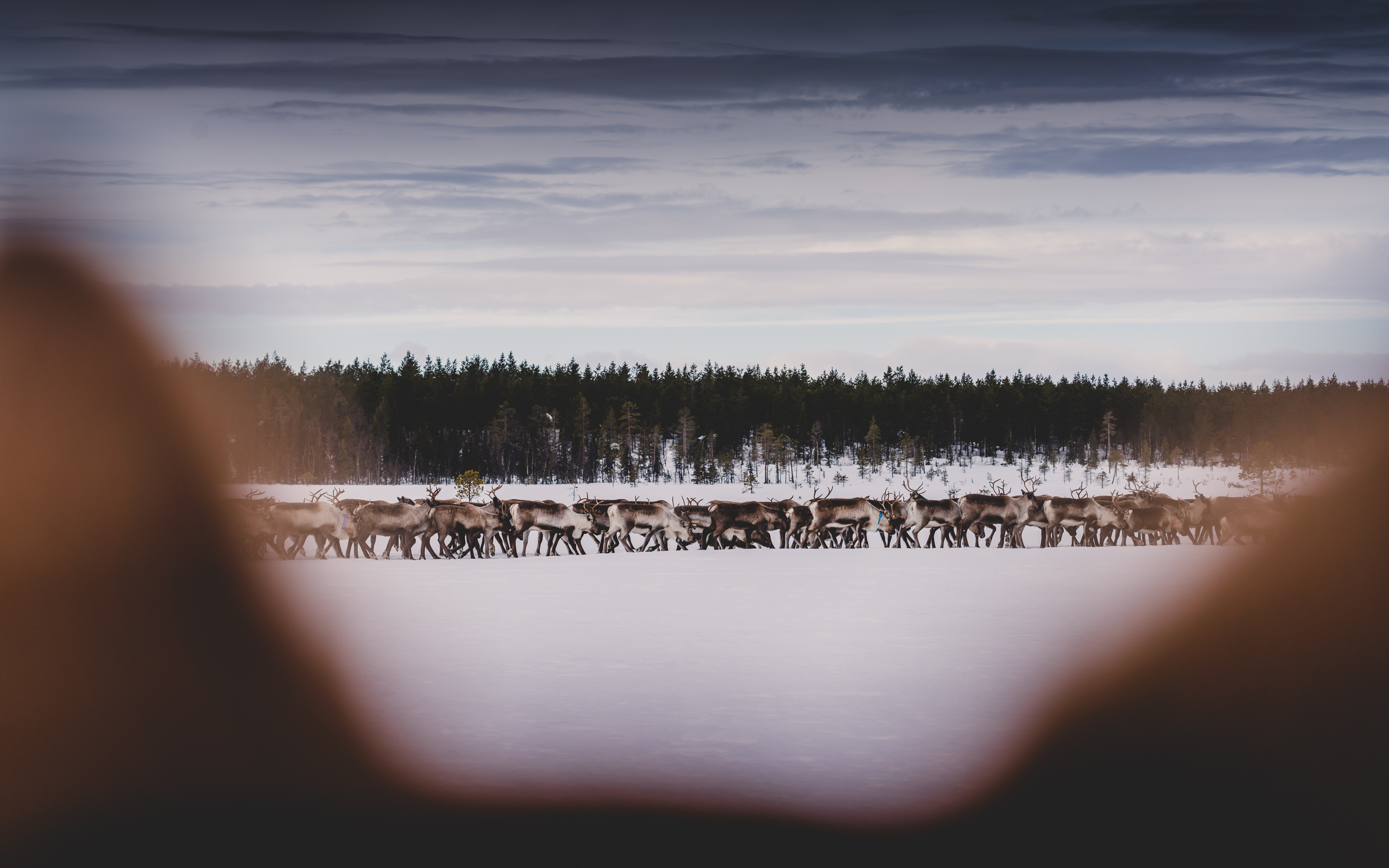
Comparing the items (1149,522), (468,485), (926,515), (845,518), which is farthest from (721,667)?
(468,485)

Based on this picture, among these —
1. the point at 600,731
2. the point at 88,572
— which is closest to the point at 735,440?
the point at 88,572

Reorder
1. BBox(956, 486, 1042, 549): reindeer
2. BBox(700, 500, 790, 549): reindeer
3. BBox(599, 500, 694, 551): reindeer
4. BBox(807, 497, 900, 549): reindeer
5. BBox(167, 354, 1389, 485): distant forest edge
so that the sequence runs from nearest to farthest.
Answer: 1. BBox(599, 500, 694, 551): reindeer
2. BBox(700, 500, 790, 549): reindeer
3. BBox(807, 497, 900, 549): reindeer
4. BBox(956, 486, 1042, 549): reindeer
5. BBox(167, 354, 1389, 485): distant forest edge

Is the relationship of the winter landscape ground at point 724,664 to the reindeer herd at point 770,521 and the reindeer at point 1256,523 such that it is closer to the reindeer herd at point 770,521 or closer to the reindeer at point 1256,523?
the reindeer herd at point 770,521

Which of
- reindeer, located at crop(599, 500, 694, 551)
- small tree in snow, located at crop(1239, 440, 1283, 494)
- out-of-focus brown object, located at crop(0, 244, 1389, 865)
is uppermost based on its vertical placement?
small tree in snow, located at crop(1239, 440, 1283, 494)

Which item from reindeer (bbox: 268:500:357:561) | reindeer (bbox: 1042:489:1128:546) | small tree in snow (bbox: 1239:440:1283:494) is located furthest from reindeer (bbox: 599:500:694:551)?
small tree in snow (bbox: 1239:440:1283:494)

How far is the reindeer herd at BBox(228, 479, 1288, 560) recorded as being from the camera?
26500mm

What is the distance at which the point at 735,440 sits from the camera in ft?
304

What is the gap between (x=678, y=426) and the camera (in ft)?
308

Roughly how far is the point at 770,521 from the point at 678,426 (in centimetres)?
6408

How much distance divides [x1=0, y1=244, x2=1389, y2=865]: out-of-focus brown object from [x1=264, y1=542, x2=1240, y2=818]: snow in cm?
48

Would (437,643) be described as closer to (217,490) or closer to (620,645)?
(620,645)

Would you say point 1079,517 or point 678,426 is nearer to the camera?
point 1079,517

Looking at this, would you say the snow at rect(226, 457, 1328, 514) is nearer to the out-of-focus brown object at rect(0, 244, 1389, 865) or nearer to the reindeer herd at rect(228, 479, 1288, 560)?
the reindeer herd at rect(228, 479, 1288, 560)

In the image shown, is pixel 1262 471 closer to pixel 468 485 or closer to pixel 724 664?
pixel 468 485
